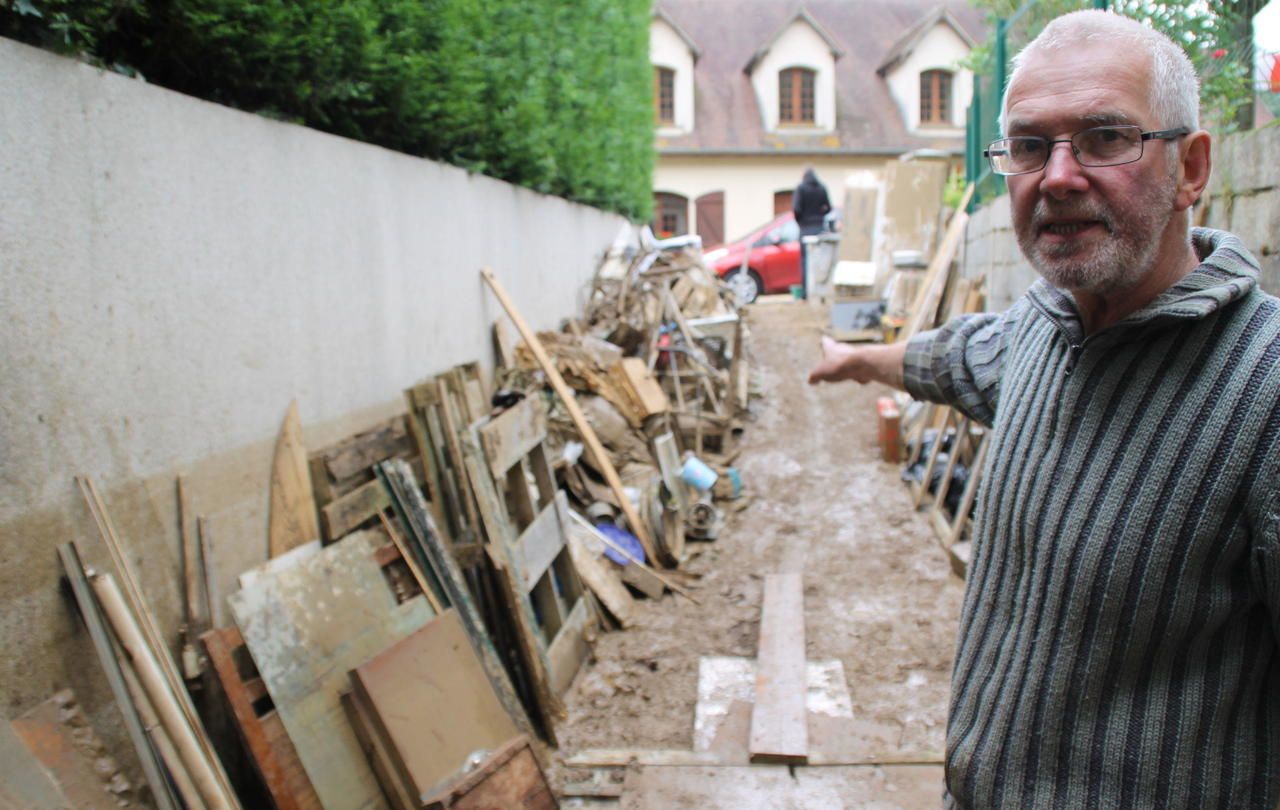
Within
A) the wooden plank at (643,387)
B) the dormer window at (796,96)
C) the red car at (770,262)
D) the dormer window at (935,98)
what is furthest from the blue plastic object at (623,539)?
the dormer window at (935,98)

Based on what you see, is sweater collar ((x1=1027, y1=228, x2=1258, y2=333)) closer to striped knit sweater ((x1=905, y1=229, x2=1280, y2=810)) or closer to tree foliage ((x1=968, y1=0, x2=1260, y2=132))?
striped knit sweater ((x1=905, y1=229, x2=1280, y2=810))

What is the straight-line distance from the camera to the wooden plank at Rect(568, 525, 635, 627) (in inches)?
196

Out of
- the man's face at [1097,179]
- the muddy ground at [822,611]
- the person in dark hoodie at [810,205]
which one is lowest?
the muddy ground at [822,611]

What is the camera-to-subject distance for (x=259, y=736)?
2.65 meters

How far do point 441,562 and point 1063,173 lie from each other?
2773mm

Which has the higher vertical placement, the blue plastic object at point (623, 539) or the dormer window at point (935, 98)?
the dormer window at point (935, 98)

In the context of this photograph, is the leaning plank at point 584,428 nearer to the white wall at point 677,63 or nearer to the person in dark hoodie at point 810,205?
the person in dark hoodie at point 810,205

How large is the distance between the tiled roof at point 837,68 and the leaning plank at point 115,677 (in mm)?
20620

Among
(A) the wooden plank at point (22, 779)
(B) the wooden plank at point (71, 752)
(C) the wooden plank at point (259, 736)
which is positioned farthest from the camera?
(C) the wooden plank at point (259, 736)

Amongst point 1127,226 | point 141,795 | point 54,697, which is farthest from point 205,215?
point 1127,226

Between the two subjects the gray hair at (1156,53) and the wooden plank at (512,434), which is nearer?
the gray hair at (1156,53)

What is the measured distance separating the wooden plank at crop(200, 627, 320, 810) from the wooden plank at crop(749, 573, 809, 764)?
1.79 meters

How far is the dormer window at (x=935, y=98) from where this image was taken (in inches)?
908

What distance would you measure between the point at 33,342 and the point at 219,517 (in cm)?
92
